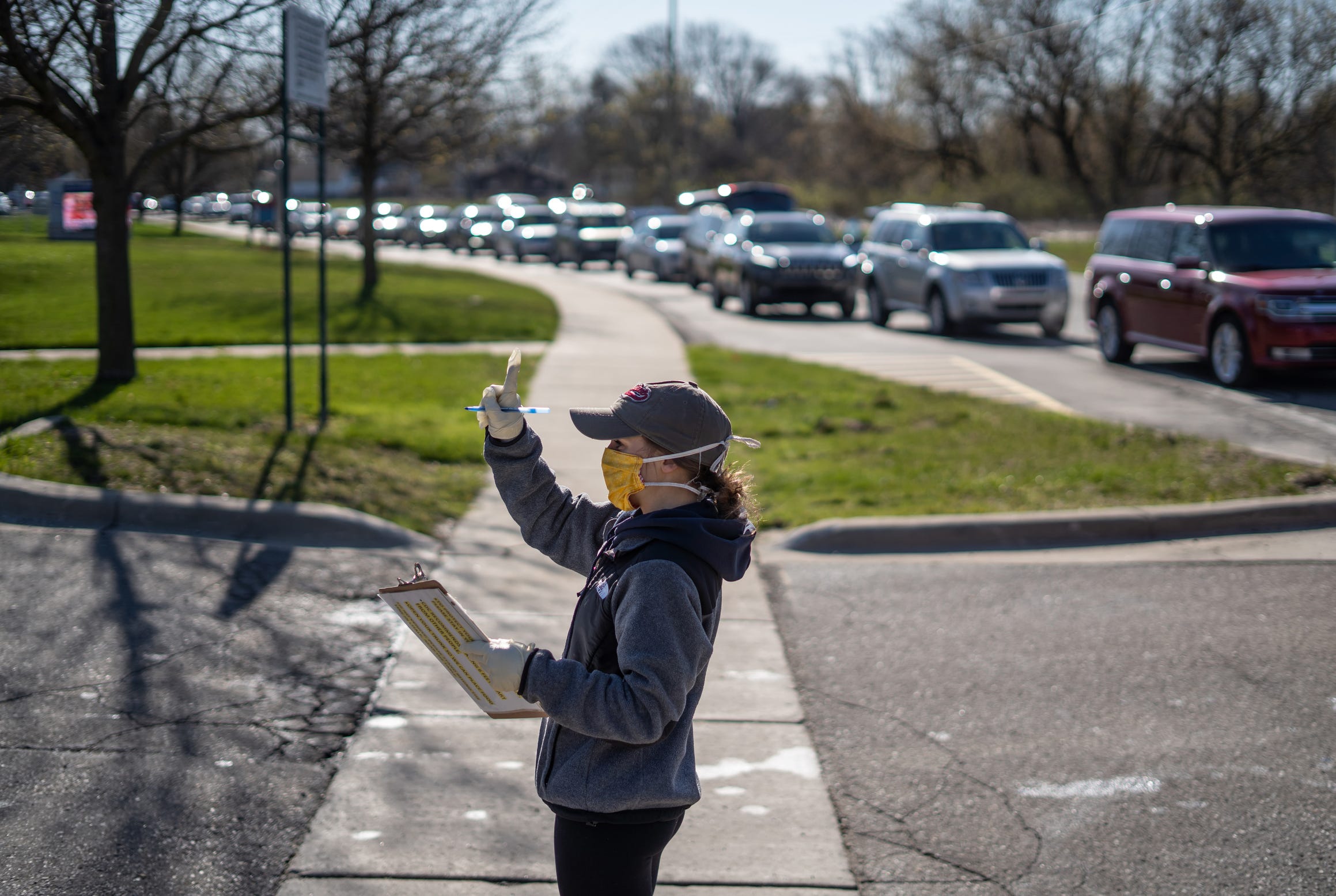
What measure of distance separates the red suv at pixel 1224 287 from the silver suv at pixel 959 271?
7.46 ft

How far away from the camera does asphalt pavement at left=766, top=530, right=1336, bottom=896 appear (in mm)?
3846

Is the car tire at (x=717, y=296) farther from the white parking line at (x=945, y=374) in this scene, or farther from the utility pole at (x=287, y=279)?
the utility pole at (x=287, y=279)

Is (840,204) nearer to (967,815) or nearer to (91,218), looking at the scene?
(91,218)

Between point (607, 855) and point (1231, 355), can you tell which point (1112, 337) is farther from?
point (607, 855)

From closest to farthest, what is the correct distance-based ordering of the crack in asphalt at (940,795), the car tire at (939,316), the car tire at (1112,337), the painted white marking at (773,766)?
the crack in asphalt at (940,795) < the painted white marking at (773,766) < the car tire at (1112,337) < the car tire at (939,316)

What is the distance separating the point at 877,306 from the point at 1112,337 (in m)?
5.51

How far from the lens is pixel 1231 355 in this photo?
1353cm

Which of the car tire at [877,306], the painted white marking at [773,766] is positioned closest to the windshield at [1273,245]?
the car tire at [877,306]

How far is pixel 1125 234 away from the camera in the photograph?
15.7 metres

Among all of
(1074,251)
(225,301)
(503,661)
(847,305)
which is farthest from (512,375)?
(1074,251)

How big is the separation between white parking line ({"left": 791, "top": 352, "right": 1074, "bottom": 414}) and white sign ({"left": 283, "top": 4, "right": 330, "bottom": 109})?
6.74m

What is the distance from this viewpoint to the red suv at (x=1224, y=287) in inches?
502

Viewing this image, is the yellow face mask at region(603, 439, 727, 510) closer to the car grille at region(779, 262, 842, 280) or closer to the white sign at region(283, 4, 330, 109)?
the white sign at region(283, 4, 330, 109)

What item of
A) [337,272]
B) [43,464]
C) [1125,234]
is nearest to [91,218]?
[43,464]
